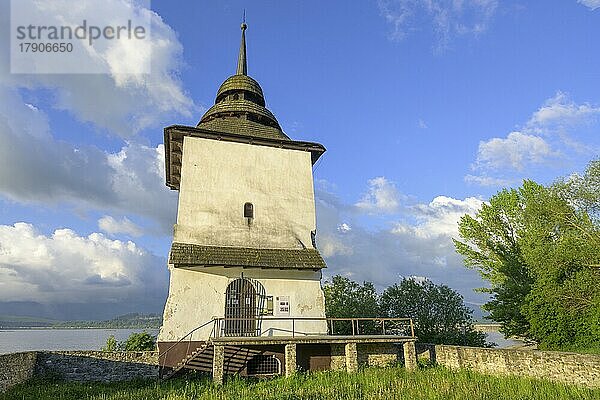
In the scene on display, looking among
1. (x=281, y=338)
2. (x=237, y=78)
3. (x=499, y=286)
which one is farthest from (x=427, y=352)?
(x=237, y=78)

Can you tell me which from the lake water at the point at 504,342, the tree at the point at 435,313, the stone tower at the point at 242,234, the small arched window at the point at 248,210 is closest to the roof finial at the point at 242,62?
the stone tower at the point at 242,234

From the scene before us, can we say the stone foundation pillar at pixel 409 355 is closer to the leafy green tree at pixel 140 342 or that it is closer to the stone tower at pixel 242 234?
the stone tower at pixel 242 234

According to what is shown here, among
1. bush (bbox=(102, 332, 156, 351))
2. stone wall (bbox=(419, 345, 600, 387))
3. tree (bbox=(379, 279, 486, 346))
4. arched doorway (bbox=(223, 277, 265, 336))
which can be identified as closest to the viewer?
stone wall (bbox=(419, 345, 600, 387))

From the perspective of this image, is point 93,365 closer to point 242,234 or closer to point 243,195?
point 242,234

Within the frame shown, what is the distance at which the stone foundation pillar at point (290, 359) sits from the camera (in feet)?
46.6

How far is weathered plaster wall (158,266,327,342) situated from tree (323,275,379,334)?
7755 millimetres

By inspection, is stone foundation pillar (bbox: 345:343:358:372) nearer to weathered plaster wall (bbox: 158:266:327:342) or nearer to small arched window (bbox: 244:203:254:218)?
weathered plaster wall (bbox: 158:266:327:342)

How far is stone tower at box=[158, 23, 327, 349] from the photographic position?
1568cm

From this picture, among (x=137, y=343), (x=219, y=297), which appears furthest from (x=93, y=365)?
(x=137, y=343)

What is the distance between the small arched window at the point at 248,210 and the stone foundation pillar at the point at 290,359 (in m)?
5.76

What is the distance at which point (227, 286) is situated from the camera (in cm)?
1616

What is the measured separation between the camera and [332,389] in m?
12.0

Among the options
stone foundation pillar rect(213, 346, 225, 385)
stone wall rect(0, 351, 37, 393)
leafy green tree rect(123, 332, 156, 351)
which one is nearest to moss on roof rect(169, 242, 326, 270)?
stone foundation pillar rect(213, 346, 225, 385)

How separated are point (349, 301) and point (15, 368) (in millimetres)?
18257
